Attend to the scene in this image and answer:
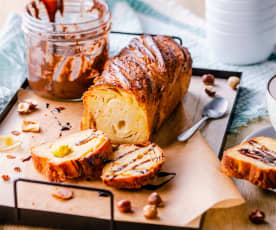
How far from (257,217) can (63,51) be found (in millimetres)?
1905

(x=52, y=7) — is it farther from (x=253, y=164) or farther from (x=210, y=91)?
Result: (x=253, y=164)

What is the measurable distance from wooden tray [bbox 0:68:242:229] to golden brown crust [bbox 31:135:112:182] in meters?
0.26

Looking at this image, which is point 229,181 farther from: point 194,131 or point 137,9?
point 137,9

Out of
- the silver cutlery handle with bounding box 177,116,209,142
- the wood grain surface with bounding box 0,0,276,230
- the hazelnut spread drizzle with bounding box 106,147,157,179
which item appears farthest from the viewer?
the silver cutlery handle with bounding box 177,116,209,142

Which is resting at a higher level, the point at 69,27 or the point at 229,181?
the point at 69,27

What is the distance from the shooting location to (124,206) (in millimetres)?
2781

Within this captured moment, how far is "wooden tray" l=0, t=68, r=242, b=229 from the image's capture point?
9.06 ft

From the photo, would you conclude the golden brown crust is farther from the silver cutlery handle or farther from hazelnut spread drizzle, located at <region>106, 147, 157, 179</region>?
the silver cutlery handle

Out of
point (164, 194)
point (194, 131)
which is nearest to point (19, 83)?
point (194, 131)

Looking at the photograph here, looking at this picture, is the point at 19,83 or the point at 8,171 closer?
the point at 8,171

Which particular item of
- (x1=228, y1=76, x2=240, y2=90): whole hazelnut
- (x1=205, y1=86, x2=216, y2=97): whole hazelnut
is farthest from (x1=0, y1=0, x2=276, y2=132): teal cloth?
(x1=205, y1=86, x2=216, y2=97): whole hazelnut

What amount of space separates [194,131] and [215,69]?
106 cm

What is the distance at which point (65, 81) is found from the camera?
3895mm

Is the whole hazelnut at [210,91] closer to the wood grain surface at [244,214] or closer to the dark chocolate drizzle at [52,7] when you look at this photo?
the wood grain surface at [244,214]
